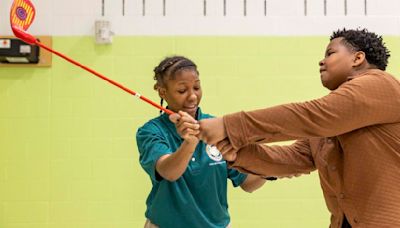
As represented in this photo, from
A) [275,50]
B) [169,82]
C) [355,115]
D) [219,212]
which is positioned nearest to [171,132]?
[169,82]

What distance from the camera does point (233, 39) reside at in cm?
282

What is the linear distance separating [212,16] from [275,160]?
4.79 feet

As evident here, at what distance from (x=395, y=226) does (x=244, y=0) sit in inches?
73.9

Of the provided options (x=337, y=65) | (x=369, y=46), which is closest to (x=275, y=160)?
(x=337, y=65)

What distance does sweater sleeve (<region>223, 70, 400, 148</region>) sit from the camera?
1.30 metres

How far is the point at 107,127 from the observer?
2760 millimetres

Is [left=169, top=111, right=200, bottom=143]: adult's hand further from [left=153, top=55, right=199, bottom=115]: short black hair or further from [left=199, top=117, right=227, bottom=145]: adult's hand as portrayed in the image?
[left=153, top=55, right=199, bottom=115]: short black hair

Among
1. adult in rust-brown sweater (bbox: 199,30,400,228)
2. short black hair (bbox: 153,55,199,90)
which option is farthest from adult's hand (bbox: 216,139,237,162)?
short black hair (bbox: 153,55,199,90)

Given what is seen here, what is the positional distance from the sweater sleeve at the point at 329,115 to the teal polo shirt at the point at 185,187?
443mm

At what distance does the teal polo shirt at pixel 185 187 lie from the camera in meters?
1.71

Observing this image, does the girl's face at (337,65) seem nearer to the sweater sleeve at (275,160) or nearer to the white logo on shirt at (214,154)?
the sweater sleeve at (275,160)

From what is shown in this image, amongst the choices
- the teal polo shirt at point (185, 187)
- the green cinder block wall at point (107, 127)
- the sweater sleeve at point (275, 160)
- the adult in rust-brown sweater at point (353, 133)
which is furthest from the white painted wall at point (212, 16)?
the adult in rust-brown sweater at point (353, 133)

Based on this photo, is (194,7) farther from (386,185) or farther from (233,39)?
(386,185)

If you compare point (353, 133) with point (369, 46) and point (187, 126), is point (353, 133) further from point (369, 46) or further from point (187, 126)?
point (187, 126)
